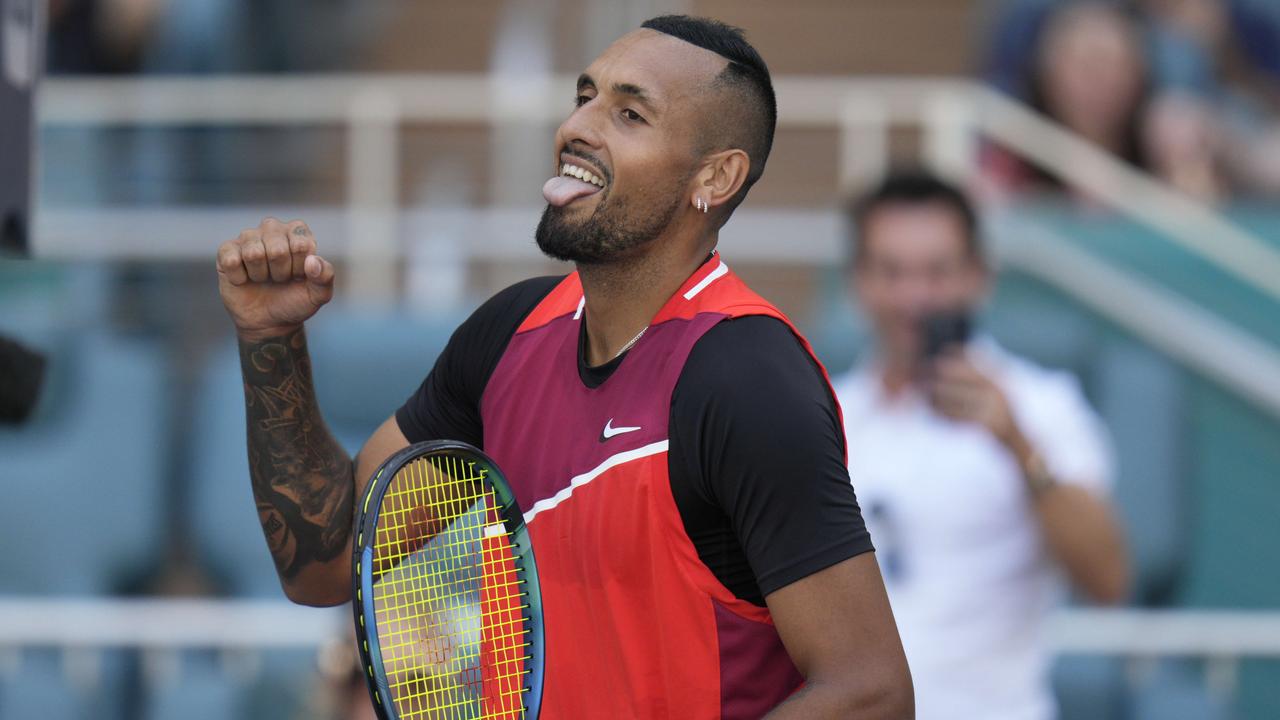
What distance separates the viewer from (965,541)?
4.03 metres

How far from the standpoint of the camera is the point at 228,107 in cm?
624

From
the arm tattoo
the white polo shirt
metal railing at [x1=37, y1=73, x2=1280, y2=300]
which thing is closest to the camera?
the arm tattoo

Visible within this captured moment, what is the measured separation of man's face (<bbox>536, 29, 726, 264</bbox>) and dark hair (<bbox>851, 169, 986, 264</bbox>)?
7.17 ft

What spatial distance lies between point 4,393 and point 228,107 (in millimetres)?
3697

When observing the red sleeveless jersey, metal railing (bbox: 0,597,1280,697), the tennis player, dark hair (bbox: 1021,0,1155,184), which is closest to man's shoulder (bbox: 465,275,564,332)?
the tennis player

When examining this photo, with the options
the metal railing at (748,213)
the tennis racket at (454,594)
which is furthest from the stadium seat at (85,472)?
the tennis racket at (454,594)

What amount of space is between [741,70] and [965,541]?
1.97m

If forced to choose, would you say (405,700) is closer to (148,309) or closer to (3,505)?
(3,505)

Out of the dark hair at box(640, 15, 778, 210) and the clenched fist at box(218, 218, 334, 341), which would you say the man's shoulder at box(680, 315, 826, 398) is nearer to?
the dark hair at box(640, 15, 778, 210)

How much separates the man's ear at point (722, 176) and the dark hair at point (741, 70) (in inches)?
0.7

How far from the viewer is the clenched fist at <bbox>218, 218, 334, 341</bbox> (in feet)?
7.44

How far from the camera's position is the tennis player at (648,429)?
6.73 ft

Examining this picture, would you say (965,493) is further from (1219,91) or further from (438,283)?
(1219,91)

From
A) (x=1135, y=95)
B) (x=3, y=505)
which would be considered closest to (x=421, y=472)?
(x=3, y=505)
